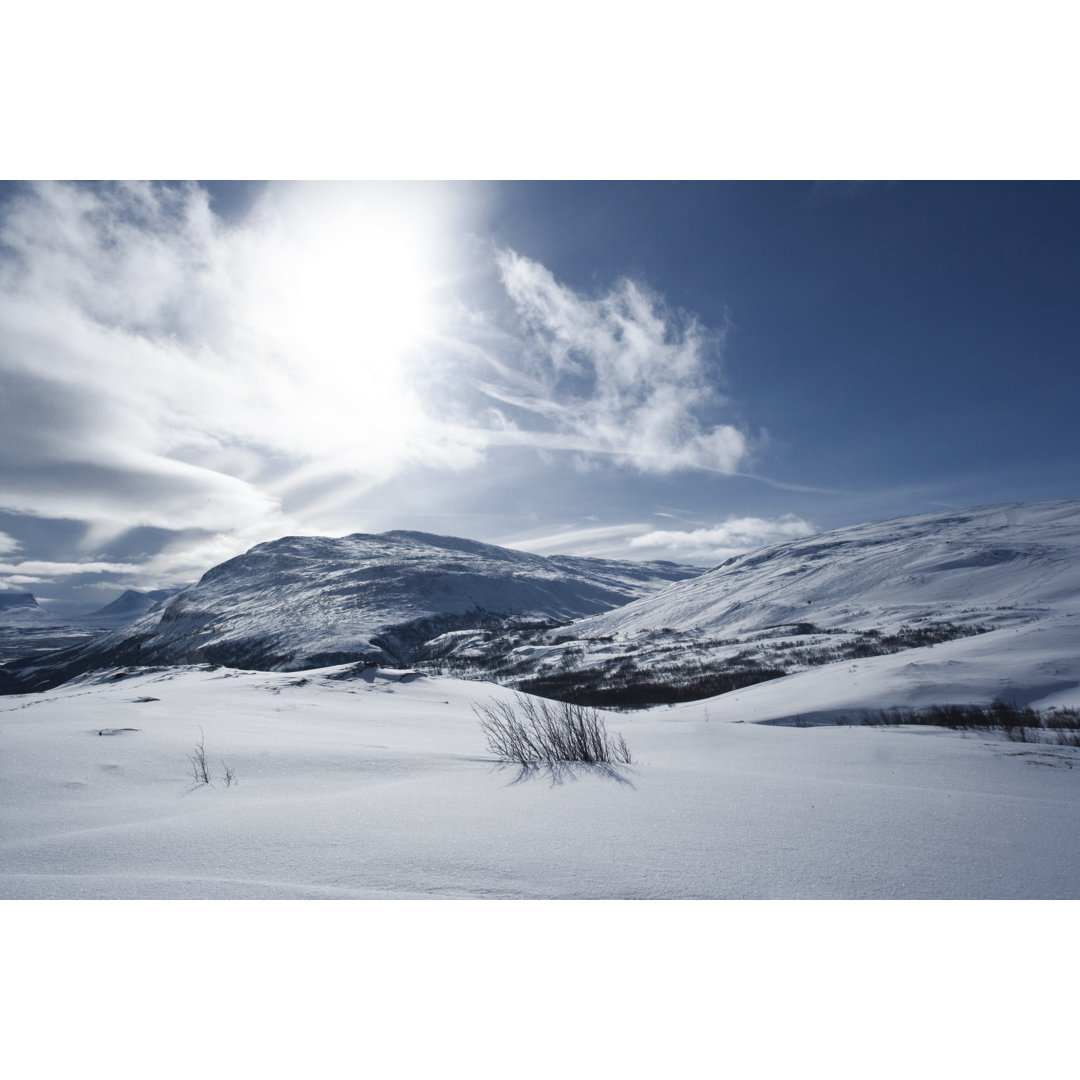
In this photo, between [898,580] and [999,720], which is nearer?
[999,720]

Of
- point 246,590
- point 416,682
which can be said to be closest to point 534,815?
point 416,682

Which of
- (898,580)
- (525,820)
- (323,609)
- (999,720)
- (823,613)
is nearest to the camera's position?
(525,820)

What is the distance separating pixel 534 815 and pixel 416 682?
11592 mm

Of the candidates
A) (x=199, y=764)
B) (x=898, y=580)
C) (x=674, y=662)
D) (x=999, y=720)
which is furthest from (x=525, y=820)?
(x=898, y=580)

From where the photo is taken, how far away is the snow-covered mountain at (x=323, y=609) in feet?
240

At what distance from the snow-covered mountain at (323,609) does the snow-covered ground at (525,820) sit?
63.5 meters

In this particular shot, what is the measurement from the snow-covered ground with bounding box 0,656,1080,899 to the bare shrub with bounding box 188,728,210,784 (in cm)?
7

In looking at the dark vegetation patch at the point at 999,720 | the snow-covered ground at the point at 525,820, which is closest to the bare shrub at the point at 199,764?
the snow-covered ground at the point at 525,820

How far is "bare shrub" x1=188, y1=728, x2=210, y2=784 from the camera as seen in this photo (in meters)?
3.95

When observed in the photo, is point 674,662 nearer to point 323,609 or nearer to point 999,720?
point 999,720

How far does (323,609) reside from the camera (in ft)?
290

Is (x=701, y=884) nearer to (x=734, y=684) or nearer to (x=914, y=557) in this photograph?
(x=734, y=684)

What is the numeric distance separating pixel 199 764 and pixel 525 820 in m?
3.05

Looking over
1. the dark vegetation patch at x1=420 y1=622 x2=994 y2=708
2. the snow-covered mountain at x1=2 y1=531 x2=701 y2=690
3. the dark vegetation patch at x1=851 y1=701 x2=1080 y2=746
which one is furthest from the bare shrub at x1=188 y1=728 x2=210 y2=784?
the snow-covered mountain at x1=2 y1=531 x2=701 y2=690
